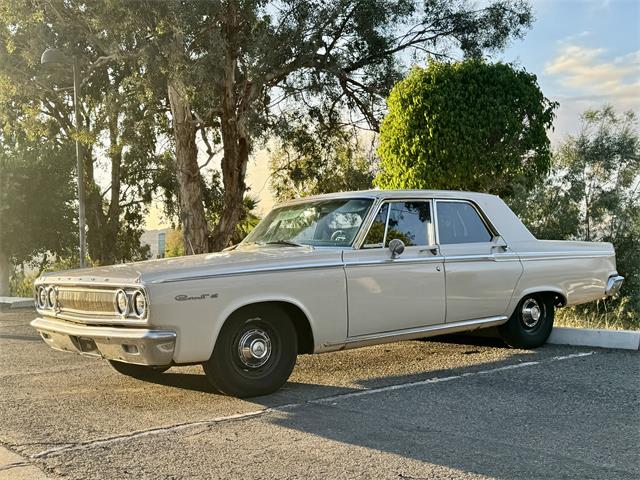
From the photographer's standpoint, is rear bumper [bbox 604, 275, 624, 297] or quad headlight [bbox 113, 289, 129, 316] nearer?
quad headlight [bbox 113, 289, 129, 316]

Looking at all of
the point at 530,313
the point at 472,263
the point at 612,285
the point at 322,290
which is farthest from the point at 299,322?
the point at 612,285

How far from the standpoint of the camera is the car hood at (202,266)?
5.39 meters

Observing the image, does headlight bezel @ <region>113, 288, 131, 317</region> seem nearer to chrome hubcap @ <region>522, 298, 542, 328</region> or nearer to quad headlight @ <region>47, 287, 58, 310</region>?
quad headlight @ <region>47, 287, 58, 310</region>

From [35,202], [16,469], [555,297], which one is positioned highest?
[35,202]

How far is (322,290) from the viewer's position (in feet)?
19.8

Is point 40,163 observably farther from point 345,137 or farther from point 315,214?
point 315,214

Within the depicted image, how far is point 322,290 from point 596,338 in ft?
13.0

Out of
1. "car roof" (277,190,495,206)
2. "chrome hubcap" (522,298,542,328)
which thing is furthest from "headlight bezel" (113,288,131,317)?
"chrome hubcap" (522,298,542,328)

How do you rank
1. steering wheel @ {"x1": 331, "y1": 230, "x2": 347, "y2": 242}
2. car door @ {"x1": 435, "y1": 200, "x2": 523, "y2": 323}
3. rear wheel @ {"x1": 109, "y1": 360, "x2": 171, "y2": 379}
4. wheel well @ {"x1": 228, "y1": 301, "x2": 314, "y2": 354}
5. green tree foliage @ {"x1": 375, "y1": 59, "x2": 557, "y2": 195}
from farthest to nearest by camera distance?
green tree foliage @ {"x1": 375, "y1": 59, "x2": 557, "y2": 195} < car door @ {"x1": 435, "y1": 200, "x2": 523, "y2": 323} < rear wheel @ {"x1": 109, "y1": 360, "x2": 171, "y2": 379} < steering wheel @ {"x1": 331, "y1": 230, "x2": 347, "y2": 242} < wheel well @ {"x1": 228, "y1": 301, "x2": 314, "y2": 354}

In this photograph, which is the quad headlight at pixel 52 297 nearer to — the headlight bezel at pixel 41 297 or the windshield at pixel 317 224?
the headlight bezel at pixel 41 297

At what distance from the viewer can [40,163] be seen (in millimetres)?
27031

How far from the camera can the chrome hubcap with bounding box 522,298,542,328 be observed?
314 inches

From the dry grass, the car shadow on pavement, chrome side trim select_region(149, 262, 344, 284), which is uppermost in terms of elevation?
chrome side trim select_region(149, 262, 344, 284)

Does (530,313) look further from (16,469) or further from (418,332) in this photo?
(16,469)
